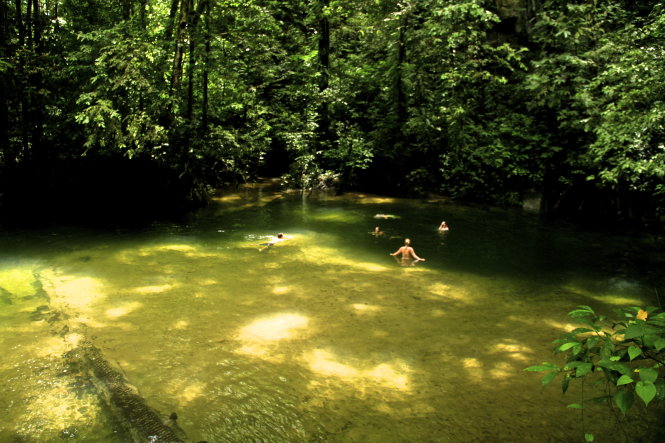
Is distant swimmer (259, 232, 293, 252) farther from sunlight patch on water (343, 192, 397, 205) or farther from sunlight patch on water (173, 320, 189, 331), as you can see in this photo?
sunlight patch on water (343, 192, 397, 205)

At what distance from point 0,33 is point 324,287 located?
618 inches

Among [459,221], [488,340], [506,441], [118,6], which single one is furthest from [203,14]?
[506,441]

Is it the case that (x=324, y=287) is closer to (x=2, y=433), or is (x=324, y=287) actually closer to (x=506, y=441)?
(x=506, y=441)

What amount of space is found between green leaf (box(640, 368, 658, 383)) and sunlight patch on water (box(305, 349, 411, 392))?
166 inches

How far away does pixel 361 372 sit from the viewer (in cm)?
657

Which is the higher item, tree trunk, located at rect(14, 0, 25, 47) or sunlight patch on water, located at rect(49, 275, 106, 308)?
tree trunk, located at rect(14, 0, 25, 47)

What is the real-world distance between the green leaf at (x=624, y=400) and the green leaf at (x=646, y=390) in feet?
0.44

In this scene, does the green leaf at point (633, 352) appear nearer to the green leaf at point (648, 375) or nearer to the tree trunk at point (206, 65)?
the green leaf at point (648, 375)

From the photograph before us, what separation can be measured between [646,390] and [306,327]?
628cm

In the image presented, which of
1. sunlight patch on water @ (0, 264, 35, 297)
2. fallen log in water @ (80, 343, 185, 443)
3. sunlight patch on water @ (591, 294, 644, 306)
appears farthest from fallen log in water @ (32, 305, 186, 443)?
sunlight patch on water @ (591, 294, 644, 306)

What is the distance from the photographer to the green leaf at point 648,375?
218cm

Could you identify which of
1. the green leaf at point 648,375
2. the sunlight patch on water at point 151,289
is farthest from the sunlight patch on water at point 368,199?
the green leaf at point 648,375

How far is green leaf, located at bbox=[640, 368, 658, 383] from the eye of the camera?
7.14 ft

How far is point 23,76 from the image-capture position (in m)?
16.5
